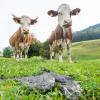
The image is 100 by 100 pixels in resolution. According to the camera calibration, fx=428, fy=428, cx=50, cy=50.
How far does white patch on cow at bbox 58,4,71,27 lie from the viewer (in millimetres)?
27292

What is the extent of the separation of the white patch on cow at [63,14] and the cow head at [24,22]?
2.86 meters

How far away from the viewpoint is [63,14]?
27.6 meters

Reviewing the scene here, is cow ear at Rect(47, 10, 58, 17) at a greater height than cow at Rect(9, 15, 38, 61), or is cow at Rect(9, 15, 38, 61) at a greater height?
cow ear at Rect(47, 10, 58, 17)

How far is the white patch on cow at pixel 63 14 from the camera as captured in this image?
2729 cm

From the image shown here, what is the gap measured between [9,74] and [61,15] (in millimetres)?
13554

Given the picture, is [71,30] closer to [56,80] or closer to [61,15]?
[61,15]

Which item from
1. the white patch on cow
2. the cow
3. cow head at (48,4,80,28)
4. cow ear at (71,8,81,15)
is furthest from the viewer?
the cow

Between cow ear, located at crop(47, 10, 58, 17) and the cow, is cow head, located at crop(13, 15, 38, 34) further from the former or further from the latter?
cow ear, located at crop(47, 10, 58, 17)

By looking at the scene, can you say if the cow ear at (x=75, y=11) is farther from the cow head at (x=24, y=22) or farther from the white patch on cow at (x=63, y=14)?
the cow head at (x=24, y=22)

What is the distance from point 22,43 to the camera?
30203 mm

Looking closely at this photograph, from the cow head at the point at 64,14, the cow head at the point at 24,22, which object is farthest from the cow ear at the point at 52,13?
the cow head at the point at 24,22

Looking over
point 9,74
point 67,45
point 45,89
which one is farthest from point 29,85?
point 67,45

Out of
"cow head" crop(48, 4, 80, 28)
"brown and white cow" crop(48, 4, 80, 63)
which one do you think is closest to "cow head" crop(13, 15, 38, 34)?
"brown and white cow" crop(48, 4, 80, 63)

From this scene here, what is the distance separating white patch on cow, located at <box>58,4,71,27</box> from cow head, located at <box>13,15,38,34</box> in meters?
2.86
